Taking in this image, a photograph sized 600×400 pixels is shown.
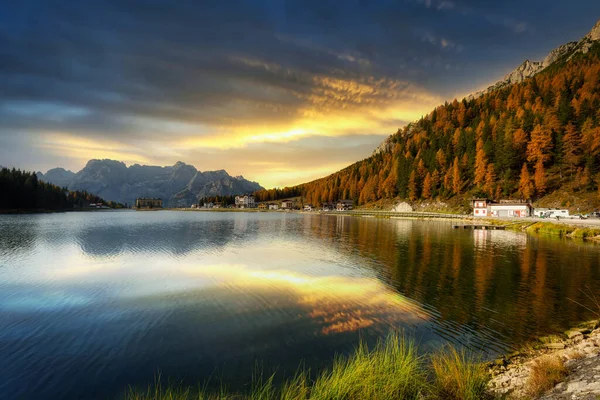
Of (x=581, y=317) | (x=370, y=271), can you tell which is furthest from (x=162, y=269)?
(x=581, y=317)

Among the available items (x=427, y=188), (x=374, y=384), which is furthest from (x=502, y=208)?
(x=374, y=384)

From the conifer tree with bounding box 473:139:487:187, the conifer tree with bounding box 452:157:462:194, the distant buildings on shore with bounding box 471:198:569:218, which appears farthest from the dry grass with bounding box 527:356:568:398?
the conifer tree with bounding box 452:157:462:194

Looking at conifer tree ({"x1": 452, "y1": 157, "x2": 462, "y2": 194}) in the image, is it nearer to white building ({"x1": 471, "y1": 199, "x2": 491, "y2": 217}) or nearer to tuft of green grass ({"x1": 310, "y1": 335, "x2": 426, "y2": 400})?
white building ({"x1": 471, "y1": 199, "x2": 491, "y2": 217})

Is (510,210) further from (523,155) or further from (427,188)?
(427,188)

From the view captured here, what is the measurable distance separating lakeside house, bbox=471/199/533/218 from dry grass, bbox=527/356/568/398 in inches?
4836

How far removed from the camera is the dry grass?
27.2 feet

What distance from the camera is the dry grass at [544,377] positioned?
27.2 ft

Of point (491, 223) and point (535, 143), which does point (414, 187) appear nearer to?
point (535, 143)

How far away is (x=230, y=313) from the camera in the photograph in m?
19.0

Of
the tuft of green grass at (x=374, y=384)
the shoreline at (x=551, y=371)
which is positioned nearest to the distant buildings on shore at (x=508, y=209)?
the shoreline at (x=551, y=371)

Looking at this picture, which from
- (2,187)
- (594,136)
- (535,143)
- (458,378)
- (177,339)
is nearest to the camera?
(458,378)

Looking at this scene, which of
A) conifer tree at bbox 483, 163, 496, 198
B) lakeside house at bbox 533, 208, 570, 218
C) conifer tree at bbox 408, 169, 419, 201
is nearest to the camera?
lakeside house at bbox 533, 208, 570, 218

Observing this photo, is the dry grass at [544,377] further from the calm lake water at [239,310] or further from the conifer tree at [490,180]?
the conifer tree at [490,180]

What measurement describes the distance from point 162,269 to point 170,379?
74.2ft
